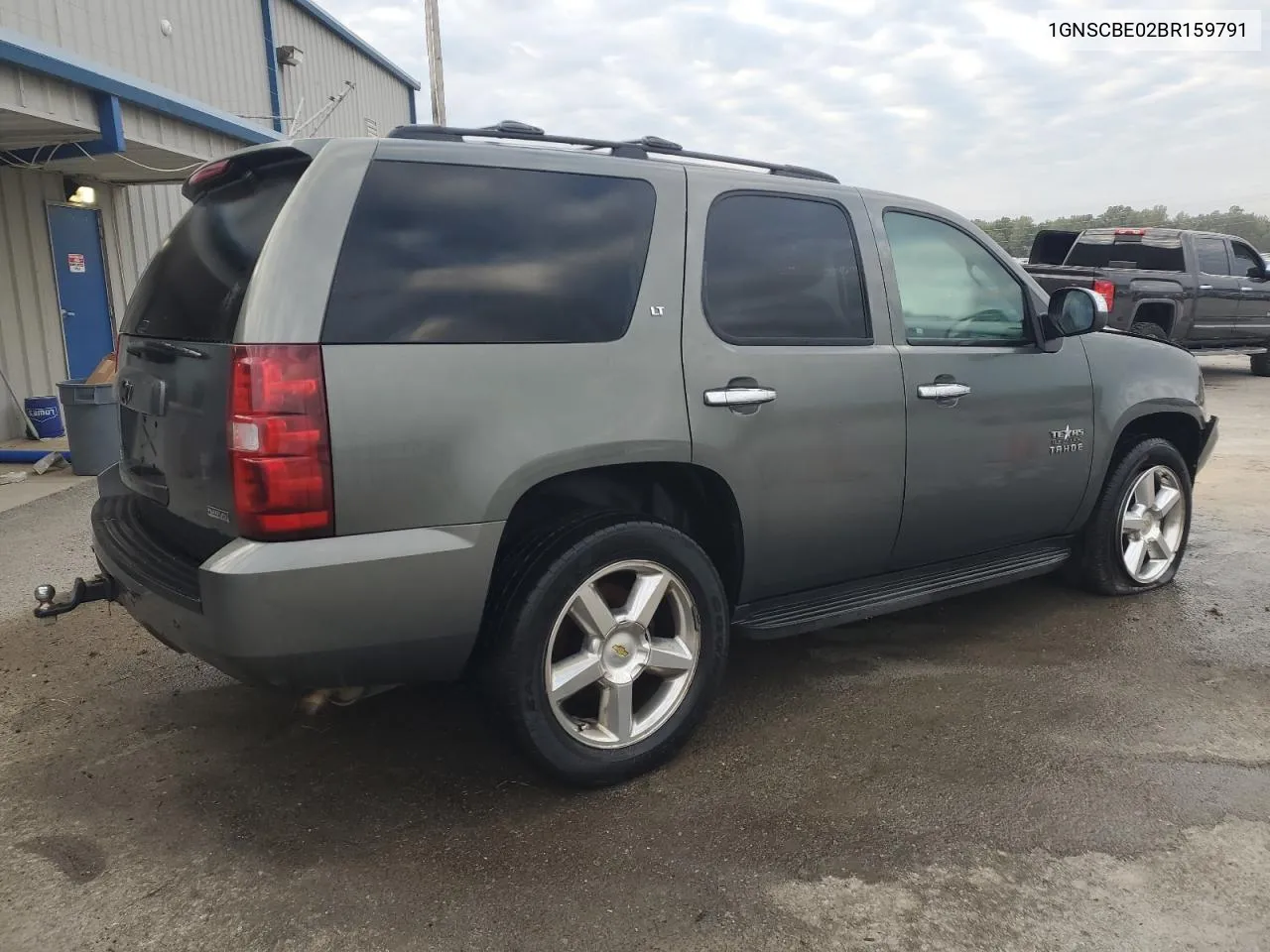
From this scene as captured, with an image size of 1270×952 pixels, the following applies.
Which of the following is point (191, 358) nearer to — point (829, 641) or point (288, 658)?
point (288, 658)

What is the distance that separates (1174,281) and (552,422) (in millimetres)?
12886

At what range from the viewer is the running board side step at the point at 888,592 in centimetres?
342

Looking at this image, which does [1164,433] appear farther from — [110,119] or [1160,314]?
[1160,314]

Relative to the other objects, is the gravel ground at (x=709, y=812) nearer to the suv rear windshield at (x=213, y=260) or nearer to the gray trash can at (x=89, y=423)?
the suv rear windshield at (x=213, y=260)

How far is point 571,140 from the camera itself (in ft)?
10.6

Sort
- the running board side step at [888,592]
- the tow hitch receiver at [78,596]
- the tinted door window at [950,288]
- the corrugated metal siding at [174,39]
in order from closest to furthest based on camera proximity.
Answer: the tow hitch receiver at [78,596] → the running board side step at [888,592] → the tinted door window at [950,288] → the corrugated metal siding at [174,39]

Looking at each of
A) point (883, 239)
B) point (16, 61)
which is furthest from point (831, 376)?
point (16, 61)

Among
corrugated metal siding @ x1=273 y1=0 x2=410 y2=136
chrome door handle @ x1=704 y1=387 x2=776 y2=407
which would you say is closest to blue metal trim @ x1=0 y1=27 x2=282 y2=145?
corrugated metal siding @ x1=273 y1=0 x2=410 y2=136

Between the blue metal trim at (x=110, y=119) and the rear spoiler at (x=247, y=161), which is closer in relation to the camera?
the rear spoiler at (x=247, y=161)

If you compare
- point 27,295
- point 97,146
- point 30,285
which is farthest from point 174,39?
point 97,146

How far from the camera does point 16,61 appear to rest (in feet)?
22.3

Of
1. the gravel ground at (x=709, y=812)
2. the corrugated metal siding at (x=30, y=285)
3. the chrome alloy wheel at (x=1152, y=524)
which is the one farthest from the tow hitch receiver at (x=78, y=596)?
the corrugated metal siding at (x=30, y=285)

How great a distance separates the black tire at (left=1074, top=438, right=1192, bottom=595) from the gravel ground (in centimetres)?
48

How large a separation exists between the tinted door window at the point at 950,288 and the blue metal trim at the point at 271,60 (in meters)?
12.4
